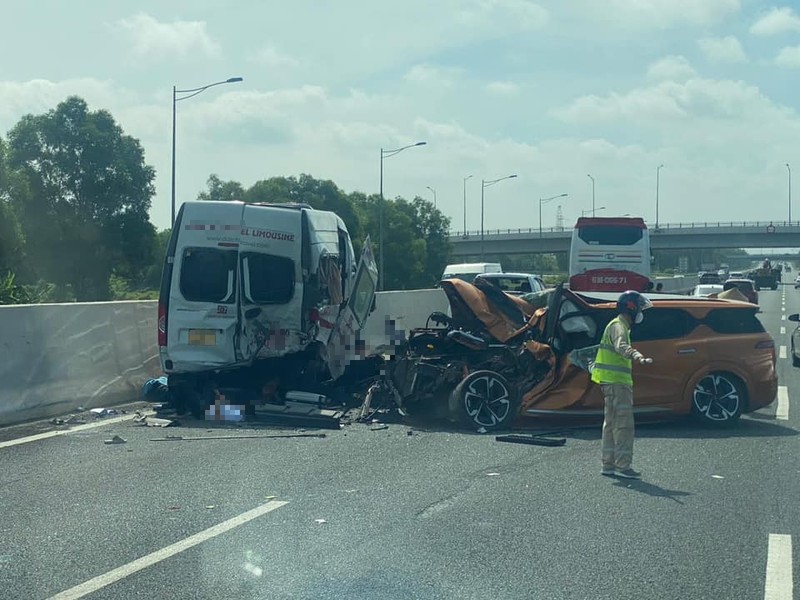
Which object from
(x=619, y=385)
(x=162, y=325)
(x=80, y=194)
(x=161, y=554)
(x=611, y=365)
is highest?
(x=80, y=194)

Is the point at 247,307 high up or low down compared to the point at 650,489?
up

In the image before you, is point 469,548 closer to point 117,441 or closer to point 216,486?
point 216,486

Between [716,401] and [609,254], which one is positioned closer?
[716,401]

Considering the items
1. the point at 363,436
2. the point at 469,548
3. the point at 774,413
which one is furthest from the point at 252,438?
the point at 774,413

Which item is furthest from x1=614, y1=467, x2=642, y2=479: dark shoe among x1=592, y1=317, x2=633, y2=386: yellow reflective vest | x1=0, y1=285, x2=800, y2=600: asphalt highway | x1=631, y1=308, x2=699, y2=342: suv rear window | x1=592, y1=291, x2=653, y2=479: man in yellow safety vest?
x1=631, y1=308, x2=699, y2=342: suv rear window

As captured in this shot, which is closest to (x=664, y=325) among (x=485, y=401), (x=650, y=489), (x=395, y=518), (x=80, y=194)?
(x=485, y=401)

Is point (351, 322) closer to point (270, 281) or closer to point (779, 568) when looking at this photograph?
point (270, 281)

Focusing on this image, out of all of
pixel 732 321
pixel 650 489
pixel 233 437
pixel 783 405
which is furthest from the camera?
pixel 783 405

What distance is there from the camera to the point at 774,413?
1264cm

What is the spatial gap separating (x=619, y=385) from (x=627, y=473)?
0.78m

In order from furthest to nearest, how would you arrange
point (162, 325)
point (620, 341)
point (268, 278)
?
point (268, 278) < point (162, 325) < point (620, 341)

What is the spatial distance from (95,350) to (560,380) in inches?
232

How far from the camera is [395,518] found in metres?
7.15

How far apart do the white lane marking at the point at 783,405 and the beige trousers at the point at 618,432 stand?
4207mm
